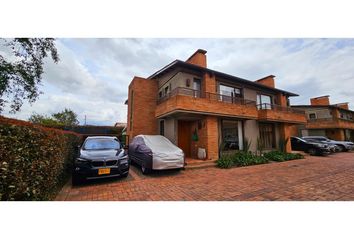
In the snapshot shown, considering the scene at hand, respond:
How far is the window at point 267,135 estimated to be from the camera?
511 inches

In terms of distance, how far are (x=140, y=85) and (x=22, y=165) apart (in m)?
10.4

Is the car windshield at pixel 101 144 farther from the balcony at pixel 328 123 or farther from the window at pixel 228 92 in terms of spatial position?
the balcony at pixel 328 123

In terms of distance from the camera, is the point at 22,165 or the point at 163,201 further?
the point at 163,201

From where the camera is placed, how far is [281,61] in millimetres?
9969

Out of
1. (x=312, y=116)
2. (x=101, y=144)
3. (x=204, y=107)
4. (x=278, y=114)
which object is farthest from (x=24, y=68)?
(x=312, y=116)

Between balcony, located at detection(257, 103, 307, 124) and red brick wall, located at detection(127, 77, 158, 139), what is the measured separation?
8.71 metres

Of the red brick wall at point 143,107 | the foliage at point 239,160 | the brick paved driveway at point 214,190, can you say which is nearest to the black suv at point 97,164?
the brick paved driveway at point 214,190

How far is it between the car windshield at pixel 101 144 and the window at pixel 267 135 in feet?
38.8

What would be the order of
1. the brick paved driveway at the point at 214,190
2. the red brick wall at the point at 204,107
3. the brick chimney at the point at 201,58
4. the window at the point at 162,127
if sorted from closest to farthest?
1. the brick paved driveway at the point at 214,190
2. the red brick wall at the point at 204,107
3. the brick chimney at the point at 201,58
4. the window at the point at 162,127

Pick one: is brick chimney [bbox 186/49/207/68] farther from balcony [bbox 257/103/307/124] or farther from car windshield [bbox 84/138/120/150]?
car windshield [bbox 84/138/120/150]

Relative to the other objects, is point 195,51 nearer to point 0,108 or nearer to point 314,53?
point 314,53

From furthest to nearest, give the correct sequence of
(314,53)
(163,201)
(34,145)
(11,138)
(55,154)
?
1. (314,53)
2. (55,154)
3. (163,201)
4. (34,145)
5. (11,138)

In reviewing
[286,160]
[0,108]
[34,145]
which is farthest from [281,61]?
[0,108]
